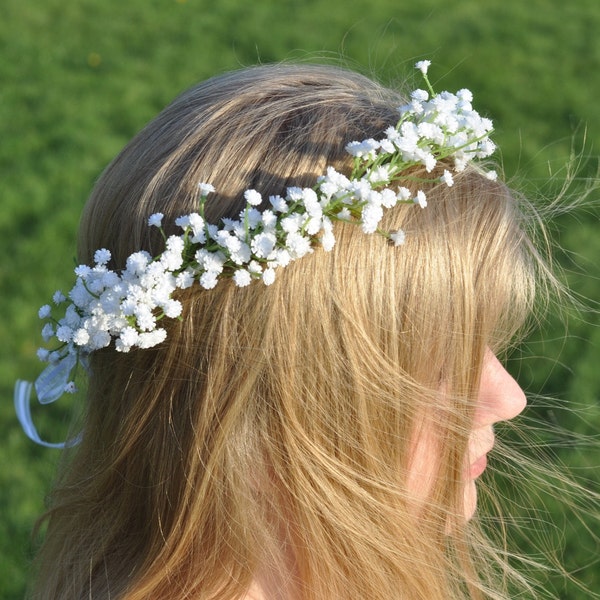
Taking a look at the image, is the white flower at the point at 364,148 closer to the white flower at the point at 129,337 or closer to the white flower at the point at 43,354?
the white flower at the point at 129,337

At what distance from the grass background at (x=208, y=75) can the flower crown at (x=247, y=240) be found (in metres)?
2.13

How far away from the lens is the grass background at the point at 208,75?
12.2 feet

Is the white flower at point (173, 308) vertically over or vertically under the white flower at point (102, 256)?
under

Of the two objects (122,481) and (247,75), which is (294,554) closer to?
(122,481)

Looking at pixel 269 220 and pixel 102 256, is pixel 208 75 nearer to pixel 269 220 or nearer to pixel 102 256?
pixel 102 256

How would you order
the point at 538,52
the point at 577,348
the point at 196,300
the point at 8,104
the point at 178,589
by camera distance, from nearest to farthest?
the point at 196,300 < the point at 178,589 < the point at 577,348 < the point at 8,104 < the point at 538,52

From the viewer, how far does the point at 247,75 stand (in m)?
1.93

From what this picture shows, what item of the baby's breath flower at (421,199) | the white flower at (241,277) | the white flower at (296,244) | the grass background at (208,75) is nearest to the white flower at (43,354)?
the white flower at (241,277)

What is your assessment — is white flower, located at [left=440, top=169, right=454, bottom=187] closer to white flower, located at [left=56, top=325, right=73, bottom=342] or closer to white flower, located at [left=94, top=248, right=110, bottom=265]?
white flower, located at [left=94, top=248, right=110, bottom=265]

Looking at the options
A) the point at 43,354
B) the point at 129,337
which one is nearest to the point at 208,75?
the point at 43,354

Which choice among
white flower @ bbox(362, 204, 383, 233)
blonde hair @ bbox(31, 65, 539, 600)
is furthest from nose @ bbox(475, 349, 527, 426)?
white flower @ bbox(362, 204, 383, 233)

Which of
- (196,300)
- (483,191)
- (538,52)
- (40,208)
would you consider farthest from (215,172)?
(538,52)

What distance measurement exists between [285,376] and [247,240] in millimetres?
316

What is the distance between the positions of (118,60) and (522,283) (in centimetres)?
500
